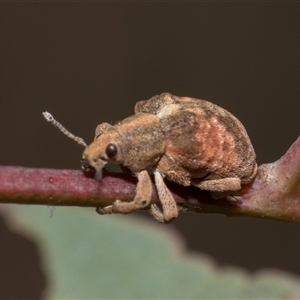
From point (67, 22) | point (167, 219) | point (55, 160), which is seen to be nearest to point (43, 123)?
point (55, 160)

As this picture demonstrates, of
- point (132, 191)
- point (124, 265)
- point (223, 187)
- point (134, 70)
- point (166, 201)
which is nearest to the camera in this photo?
point (132, 191)

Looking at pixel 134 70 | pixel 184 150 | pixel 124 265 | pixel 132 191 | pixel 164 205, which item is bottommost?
pixel 134 70

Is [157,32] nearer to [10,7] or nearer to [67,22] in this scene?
[67,22]

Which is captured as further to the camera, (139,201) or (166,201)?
(166,201)

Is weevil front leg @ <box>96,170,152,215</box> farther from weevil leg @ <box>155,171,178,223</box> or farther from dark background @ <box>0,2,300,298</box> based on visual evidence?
dark background @ <box>0,2,300,298</box>

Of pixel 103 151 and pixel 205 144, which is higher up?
pixel 205 144

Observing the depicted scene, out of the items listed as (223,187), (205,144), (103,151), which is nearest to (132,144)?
(103,151)

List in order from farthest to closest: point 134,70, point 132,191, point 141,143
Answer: point 134,70, point 141,143, point 132,191

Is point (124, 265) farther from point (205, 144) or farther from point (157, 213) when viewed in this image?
point (205, 144)

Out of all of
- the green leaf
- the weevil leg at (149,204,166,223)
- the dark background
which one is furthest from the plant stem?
the dark background
